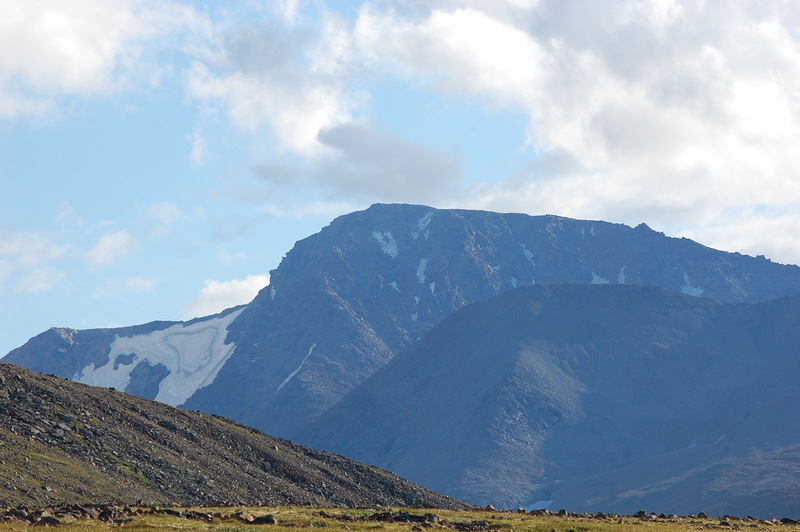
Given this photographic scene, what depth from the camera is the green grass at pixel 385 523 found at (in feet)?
184

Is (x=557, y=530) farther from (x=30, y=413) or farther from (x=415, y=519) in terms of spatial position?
(x=30, y=413)

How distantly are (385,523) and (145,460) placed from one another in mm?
51102

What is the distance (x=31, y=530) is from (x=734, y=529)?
3795 centimetres

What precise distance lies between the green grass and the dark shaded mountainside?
81.7 ft

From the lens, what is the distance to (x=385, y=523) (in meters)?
60.8

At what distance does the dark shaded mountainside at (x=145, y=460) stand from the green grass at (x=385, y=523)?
24.9 meters

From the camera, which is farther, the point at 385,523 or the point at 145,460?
the point at 145,460

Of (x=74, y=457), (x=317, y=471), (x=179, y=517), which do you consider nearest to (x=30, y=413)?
(x=74, y=457)

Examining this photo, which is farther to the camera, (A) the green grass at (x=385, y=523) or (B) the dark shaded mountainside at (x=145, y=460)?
(B) the dark shaded mountainside at (x=145, y=460)

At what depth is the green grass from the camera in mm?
56000

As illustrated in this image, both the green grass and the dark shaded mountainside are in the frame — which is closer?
the green grass

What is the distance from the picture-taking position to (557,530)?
58.8 metres

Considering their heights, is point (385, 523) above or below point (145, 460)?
below

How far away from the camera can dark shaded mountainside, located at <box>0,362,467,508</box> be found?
91562 mm
